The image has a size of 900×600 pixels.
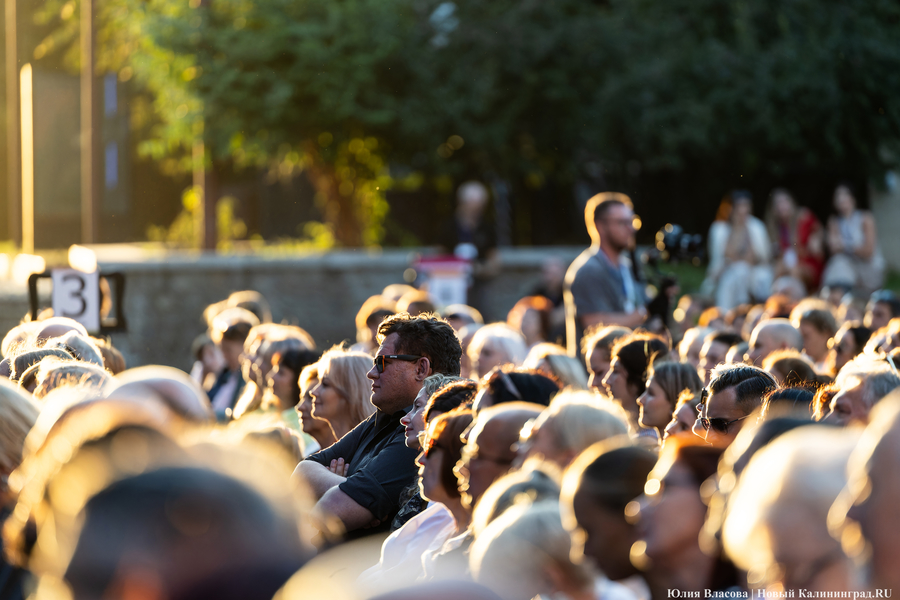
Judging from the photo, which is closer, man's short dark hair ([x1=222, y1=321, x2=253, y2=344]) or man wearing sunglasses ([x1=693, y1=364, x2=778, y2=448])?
man wearing sunglasses ([x1=693, y1=364, x2=778, y2=448])

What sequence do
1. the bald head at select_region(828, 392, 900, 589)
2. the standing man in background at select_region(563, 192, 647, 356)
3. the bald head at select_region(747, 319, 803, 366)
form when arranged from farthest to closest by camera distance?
the standing man in background at select_region(563, 192, 647, 356) < the bald head at select_region(747, 319, 803, 366) < the bald head at select_region(828, 392, 900, 589)

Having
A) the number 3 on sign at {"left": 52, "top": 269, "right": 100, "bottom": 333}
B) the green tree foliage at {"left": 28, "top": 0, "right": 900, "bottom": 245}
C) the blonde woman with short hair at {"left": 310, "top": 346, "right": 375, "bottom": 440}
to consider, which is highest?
the green tree foliage at {"left": 28, "top": 0, "right": 900, "bottom": 245}

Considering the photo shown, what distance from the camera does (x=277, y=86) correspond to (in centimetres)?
1542

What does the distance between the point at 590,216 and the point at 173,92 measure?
971 centimetres

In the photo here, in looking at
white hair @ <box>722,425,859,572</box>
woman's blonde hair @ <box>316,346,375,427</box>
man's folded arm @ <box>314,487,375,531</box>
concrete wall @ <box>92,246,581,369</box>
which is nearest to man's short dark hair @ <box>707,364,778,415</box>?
man's folded arm @ <box>314,487,375,531</box>

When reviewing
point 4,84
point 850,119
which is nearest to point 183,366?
point 850,119

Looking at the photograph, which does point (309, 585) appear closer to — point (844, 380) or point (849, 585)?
point (849, 585)

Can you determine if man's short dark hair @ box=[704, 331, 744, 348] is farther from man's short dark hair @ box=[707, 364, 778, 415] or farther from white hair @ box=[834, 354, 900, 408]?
man's short dark hair @ box=[707, 364, 778, 415]

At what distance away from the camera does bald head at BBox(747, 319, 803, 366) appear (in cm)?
650

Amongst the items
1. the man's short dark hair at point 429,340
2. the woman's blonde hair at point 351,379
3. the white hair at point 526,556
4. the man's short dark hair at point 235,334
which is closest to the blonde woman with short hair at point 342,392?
the woman's blonde hair at point 351,379

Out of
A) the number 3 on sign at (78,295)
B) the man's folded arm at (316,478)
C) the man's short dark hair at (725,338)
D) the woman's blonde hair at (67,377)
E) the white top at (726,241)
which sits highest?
the white top at (726,241)

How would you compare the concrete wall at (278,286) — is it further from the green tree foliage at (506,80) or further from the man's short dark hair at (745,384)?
the man's short dark hair at (745,384)

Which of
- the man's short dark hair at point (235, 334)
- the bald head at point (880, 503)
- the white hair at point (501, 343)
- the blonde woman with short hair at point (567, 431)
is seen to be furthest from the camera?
the man's short dark hair at point (235, 334)

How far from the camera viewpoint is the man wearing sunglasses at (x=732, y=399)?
435 centimetres
